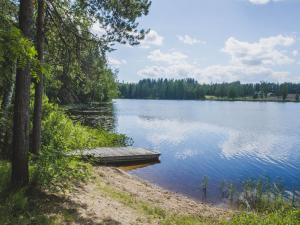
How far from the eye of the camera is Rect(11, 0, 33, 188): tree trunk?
8.60 m

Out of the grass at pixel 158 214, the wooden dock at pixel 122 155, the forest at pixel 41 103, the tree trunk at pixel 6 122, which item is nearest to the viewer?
the forest at pixel 41 103

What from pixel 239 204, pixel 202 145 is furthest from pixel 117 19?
pixel 202 145

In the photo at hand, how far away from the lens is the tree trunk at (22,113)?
8.60 m

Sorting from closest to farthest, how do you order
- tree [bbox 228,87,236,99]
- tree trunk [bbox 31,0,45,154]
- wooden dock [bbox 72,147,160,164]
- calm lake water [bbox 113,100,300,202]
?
tree trunk [bbox 31,0,45,154], calm lake water [bbox 113,100,300,202], wooden dock [bbox 72,147,160,164], tree [bbox 228,87,236,99]

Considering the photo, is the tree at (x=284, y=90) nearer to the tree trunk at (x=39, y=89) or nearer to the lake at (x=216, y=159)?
the lake at (x=216, y=159)

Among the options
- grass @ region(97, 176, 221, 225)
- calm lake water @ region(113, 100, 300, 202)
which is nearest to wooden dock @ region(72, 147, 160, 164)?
calm lake water @ region(113, 100, 300, 202)

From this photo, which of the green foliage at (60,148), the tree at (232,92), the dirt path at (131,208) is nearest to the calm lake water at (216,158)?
the dirt path at (131,208)

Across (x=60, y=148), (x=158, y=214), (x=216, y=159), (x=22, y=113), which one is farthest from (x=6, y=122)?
(x=216, y=159)

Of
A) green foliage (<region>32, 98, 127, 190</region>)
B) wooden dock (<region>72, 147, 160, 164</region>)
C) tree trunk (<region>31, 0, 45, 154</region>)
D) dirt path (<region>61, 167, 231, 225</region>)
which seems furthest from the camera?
wooden dock (<region>72, 147, 160, 164</region>)

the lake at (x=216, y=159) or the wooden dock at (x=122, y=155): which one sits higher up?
the wooden dock at (x=122, y=155)

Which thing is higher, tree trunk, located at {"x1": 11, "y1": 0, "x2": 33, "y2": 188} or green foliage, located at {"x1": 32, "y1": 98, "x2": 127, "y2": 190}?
tree trunk, located at {"x1": 11, "y1": 0, "x2": 33, "y2": 188}

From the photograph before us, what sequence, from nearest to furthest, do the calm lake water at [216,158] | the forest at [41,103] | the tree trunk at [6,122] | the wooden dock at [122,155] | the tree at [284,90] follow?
the forest at [41,103] → the tree trunk at [6,122] → the calm lake water at [216,158] → the wooden dock at [122,155] → the tree at [284,90]

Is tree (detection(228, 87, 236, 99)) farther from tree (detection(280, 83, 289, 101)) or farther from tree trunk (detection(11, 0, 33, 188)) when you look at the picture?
tree trunk (detection(11, 0, 33, 188))

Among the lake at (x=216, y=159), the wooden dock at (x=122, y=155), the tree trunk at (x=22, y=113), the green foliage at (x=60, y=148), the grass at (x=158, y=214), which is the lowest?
the lake at (x=216, y=159)
